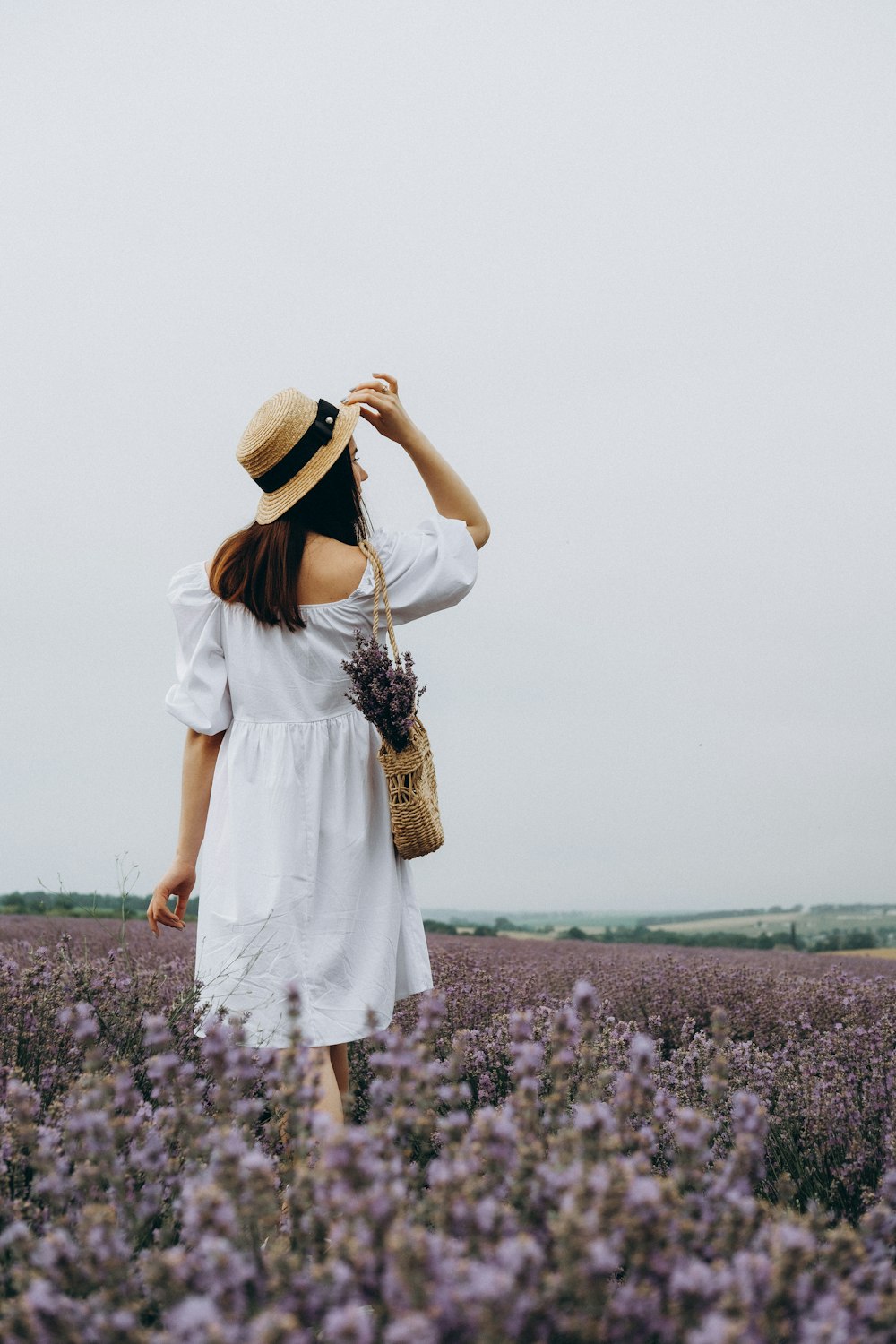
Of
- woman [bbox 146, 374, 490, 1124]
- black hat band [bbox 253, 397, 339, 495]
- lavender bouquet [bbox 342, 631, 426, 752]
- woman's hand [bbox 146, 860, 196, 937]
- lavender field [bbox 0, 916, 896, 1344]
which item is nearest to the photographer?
lavender field [bbox 0, 916, 896, 1344]

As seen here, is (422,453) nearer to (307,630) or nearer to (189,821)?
(307,630)

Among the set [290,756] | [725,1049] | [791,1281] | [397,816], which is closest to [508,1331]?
[791,1281]

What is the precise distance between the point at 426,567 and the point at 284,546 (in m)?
0.35

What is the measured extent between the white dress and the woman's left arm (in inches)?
4.5

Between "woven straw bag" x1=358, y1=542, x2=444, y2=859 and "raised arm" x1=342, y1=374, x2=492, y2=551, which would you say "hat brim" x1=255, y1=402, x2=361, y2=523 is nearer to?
"raised arm" x1=342, y1=374, x2=492, y2=551

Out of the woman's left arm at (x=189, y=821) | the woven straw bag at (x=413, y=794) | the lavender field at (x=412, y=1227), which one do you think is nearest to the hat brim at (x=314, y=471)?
the woven straw bag at (x=413, y=794)

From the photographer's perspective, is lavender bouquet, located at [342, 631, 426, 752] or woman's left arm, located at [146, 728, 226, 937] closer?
lavender bouquet, located at [342, 631, 426, 752]

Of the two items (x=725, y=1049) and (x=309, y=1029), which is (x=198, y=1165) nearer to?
(x=309, y=1029)

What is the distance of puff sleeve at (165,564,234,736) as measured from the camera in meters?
2.55

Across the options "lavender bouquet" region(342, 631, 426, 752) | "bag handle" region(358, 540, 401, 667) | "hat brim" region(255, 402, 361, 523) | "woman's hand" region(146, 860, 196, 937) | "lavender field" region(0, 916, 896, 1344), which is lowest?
"lavender field" region(0, 916, 896, 1344)

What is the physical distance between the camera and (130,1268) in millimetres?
1335

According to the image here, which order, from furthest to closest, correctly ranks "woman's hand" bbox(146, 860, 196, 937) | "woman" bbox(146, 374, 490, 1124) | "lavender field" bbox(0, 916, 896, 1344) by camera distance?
1. "woman's hand" bbox(146, 860, 196, 937)
2. "woman" bbox(146, 374, 490, 1124)
3. "lavender field" bbox(0, 916, 896, 1344)

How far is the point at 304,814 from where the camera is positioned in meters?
2.40

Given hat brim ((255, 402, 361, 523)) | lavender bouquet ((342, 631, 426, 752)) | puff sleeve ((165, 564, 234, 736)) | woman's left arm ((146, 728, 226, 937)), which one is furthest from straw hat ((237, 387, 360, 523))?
woman's left arm ((146, 728, 226, 937))
